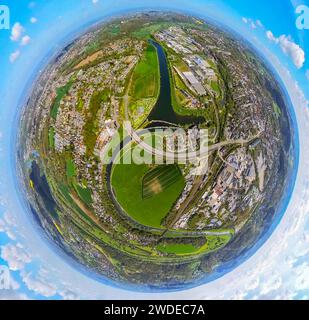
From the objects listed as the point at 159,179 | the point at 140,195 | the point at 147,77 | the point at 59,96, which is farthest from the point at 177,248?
the point at 59,96

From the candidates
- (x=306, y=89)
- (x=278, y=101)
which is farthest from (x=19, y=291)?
(x=306, y=89)

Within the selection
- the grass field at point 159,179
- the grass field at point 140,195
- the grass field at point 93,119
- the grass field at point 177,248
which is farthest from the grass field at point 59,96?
the grass field at point 177,248

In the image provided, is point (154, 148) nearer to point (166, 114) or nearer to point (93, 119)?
point (166, 114)

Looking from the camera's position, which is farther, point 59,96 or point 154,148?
point 59,96

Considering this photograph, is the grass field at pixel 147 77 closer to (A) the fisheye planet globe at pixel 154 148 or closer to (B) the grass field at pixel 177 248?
(A) the fisheye planet globe at pixel 154 148

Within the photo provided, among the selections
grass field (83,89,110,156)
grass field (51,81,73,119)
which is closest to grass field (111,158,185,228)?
grass field (83,89,110,156)

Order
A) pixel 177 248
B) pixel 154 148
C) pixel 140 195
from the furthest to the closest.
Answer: pixel 177 248, pixel 140 195, pixel 154 148

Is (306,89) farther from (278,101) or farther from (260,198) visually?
(260,198)

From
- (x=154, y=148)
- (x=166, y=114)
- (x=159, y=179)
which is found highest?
(x=166, y=114)
